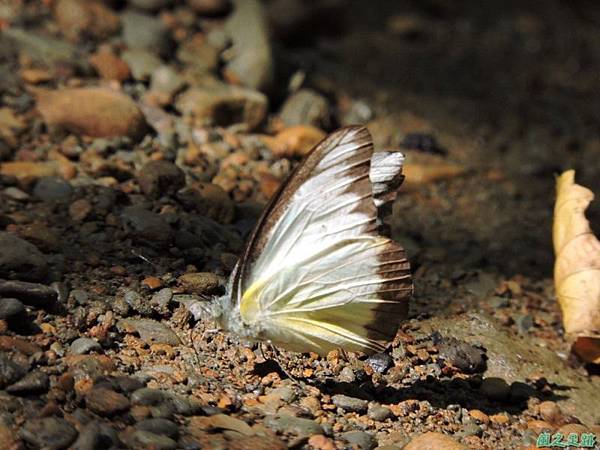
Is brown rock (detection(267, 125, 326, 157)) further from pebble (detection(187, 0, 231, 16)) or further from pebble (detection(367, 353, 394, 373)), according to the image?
pebble (detection(367, 353, 394, 373))

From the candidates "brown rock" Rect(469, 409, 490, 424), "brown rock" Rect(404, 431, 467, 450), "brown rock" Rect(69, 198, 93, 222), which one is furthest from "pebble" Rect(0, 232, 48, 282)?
"brown rock" Rect(469, 409, 490, 424)

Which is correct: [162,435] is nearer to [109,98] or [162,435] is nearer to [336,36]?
[109,98]

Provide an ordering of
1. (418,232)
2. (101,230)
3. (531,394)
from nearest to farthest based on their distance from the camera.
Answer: (531,394) < (101,230) < (418,232)

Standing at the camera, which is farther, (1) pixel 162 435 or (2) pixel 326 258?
(2) pixel 326 258

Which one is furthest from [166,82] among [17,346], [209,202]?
[17,346]

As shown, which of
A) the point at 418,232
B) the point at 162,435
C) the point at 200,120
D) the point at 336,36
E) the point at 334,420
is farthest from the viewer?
the point at 336,36

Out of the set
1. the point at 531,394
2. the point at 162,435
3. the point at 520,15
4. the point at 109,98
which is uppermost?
the point at 520,15

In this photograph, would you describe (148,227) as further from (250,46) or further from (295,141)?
(250,46)

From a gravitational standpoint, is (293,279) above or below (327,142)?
below

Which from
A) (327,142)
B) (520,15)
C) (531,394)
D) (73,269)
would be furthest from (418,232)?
(520,15)
